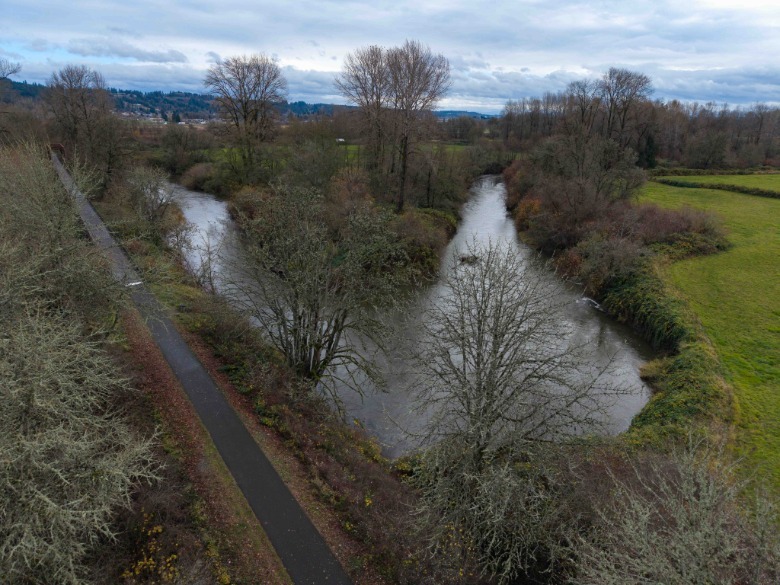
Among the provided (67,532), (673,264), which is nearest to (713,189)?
(673,264)

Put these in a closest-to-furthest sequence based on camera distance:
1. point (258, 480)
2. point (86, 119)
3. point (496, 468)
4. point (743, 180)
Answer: point (496, 468) → point (258, 480) → point (86, 119) → point (743, 180)

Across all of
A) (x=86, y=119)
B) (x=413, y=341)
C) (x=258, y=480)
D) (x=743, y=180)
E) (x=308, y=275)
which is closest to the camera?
(x=258, y=480)

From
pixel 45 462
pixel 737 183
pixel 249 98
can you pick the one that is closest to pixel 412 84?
pixel 249 98

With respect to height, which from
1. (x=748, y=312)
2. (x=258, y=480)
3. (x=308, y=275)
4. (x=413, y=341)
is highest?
(x=308, y=275)

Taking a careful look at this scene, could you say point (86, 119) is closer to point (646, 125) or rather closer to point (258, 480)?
point (258, 480)

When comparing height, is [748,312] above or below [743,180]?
below

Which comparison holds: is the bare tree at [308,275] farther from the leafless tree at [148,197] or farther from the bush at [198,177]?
the bush at [198,177]
